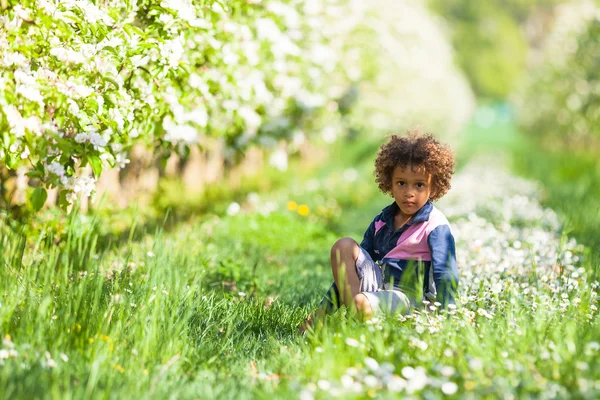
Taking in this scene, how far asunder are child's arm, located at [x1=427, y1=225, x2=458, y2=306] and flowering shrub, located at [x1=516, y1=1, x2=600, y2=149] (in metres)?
11.1

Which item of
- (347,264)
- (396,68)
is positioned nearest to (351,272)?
(347,264)

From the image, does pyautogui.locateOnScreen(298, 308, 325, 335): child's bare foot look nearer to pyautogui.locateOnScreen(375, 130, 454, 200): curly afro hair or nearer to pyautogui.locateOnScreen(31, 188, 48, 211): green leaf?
pyautogui.locateOnScreen(375, 130, 454, 200): curly afro hair

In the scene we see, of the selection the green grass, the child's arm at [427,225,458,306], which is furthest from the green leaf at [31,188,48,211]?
the green grass

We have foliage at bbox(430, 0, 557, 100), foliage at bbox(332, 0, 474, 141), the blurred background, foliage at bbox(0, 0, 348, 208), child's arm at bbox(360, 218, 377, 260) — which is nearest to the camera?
foliage at bbox(0, 0, 348, 208)

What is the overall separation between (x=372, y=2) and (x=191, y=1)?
27.1 feet

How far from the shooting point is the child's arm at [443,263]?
351cm

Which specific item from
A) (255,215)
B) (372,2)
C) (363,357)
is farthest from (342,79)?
(363,357)

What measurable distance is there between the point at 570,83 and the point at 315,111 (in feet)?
32.7

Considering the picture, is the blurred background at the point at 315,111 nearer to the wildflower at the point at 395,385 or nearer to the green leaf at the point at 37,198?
the green leaf at the point at 37,198

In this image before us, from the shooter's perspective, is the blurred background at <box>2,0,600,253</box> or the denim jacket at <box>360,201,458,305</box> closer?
the denim jacket at <box>360,201,458,305</box>

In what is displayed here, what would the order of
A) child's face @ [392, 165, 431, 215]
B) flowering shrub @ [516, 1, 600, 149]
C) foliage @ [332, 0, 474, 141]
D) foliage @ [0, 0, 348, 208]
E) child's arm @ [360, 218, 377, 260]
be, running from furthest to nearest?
flowering shrub @ [516, 1, 600, 149] < foliage @ [332, 0, 474, 141] < child's arm @ [360, 218, 377, 260] < child's face @ [392, 165, 431, 215] < foliage @ [0, 0, 348, 208]

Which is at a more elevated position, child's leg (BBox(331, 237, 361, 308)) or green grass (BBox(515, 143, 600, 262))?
green grass (BBox(515, 143, 600, 262))

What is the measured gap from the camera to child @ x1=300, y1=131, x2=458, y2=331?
354 centimetres

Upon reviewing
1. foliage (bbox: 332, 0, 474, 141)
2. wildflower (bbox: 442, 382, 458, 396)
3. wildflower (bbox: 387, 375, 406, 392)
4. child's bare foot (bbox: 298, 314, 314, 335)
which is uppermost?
foliage (bbox: 332, 0, 474, 141)
